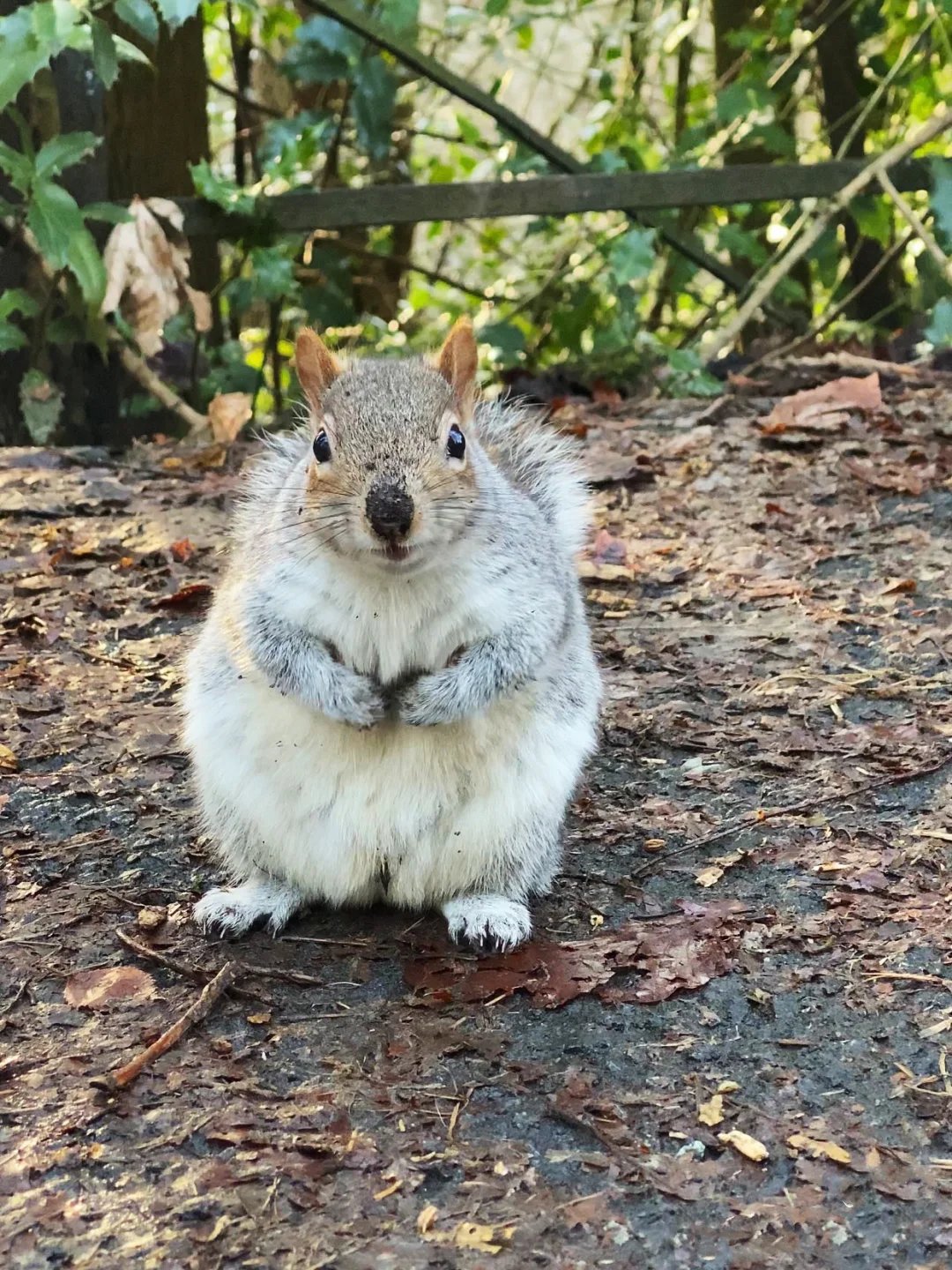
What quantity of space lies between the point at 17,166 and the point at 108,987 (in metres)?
2.66

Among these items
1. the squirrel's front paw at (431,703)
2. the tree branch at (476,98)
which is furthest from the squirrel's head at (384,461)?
the tree branch at (476,98)

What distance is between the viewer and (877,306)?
6.67 m

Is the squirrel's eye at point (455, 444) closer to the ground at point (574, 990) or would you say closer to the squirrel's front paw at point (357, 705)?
the squirrel's front paw at point (357, 705)

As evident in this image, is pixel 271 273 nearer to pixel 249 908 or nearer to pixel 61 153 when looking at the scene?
pixel 61 153

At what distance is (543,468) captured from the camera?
105 inches

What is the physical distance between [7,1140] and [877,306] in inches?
240

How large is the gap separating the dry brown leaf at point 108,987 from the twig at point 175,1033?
0.10 metres

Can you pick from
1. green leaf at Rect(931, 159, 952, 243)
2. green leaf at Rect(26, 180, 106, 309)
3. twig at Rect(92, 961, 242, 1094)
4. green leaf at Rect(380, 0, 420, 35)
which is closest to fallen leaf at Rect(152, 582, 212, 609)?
green leaf at Rect(26, 180, 106, 309)

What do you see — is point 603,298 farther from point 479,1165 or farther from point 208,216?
point 479,1165

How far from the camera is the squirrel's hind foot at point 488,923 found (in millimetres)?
2199

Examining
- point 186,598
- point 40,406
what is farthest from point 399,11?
point 186,598

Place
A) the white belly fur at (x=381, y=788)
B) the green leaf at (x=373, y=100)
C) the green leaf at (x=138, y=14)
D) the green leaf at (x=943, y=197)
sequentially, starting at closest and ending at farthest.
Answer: the white belly fur at (x=381, y=788)
the green leaf at (x=138, y=14)
the green leaf at (x=943, y=197)
the green leaf at (x=373, y=100)

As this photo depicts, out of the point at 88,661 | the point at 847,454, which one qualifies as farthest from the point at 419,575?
the point at 847,454

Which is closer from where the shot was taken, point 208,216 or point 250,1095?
point 250,1095
